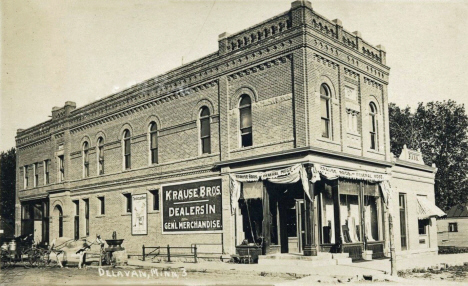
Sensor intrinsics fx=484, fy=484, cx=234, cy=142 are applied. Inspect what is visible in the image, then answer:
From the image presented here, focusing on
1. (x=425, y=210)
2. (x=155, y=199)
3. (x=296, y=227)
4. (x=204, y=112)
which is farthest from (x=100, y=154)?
(x=425, y=210)

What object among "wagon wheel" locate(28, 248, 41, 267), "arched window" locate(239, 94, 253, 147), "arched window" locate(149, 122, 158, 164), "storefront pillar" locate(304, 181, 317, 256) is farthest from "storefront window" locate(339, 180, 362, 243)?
"wagon wheel" locate(28, 248, 41, 267)

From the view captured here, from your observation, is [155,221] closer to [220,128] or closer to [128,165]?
[128,165]

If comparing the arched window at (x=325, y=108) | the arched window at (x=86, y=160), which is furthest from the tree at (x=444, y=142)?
the arched window at (x=86, y=160)

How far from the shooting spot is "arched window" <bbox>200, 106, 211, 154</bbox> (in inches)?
918

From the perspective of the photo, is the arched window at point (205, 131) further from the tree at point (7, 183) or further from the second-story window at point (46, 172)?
the tree at point (7, 183)

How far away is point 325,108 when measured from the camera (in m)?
20.5

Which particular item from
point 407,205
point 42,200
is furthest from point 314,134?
point 42,200

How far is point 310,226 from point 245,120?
5.70m

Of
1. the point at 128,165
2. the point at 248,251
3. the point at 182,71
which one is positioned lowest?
the point at 248,251

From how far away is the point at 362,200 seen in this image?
22.0m

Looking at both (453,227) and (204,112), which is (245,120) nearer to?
(204,112)

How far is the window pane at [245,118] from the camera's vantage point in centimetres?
2123

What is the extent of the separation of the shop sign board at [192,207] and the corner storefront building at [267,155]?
2.3 inches

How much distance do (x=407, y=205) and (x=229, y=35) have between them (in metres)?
13.1
